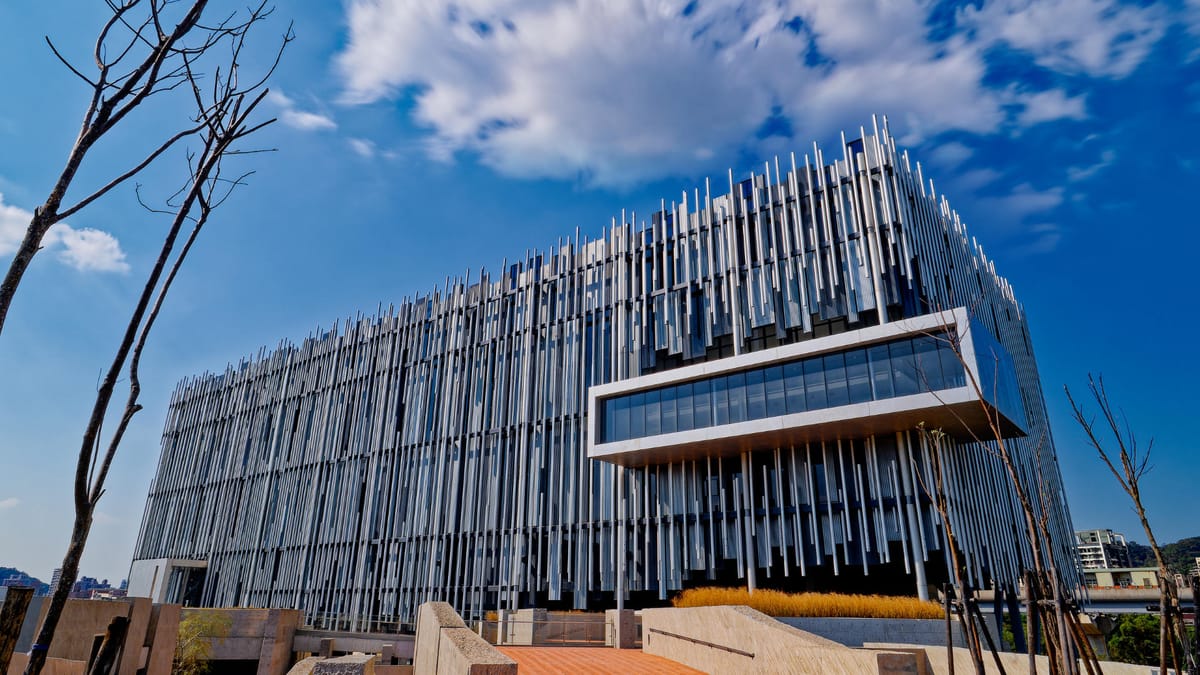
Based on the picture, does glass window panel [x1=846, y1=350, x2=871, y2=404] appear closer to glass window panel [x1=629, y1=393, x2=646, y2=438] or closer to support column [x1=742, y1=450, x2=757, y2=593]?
support column [x1=742, y1=450, x2=757, y2=593]

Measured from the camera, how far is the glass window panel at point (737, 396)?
26.5 meters

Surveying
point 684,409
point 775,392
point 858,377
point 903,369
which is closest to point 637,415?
point 684,409

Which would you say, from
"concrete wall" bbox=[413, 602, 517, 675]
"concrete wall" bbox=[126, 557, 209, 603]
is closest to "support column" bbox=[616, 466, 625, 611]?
"concrete wall" bbox=[413, 602, 517, 675]

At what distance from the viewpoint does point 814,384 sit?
25.2 m

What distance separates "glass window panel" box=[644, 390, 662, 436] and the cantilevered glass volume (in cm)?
9

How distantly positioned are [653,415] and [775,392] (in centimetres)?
539

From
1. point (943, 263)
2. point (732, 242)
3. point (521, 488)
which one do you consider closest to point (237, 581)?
point (521, 488)

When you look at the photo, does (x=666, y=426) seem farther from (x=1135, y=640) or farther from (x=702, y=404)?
(x=1135, y=640)

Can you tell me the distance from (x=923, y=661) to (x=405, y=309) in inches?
1582

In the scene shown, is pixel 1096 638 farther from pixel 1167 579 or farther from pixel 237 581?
pixel 237 581

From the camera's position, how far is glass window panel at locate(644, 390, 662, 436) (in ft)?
93.6

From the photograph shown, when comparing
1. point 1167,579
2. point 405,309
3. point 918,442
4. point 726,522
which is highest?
point 405,309

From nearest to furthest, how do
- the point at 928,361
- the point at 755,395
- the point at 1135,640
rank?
the point at 928,361, the point at 755,395, the point at 1135,640

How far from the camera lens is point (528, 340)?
122ft
